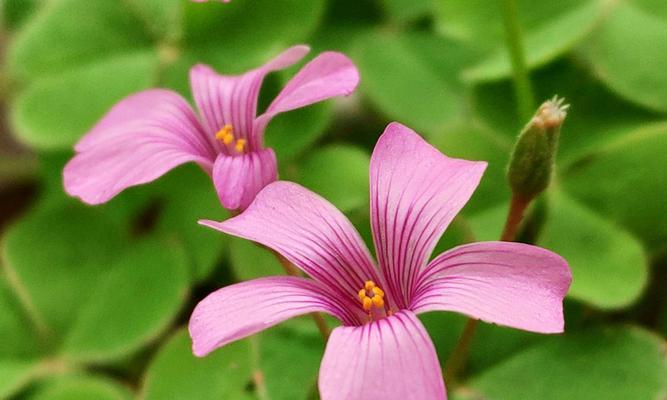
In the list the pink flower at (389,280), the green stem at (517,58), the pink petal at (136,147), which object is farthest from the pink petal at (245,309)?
the green stem at (517,58)

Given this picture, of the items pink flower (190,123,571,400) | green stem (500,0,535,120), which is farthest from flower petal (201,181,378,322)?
green stem (500,0,535,120)

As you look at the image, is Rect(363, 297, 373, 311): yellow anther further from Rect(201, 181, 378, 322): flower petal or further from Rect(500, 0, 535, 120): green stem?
Rect(500, 0, 535, 120): green stem

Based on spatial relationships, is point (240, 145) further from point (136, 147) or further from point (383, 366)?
point (383, 366)

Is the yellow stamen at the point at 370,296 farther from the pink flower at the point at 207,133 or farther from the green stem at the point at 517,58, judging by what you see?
the green stem at the point at 517,58

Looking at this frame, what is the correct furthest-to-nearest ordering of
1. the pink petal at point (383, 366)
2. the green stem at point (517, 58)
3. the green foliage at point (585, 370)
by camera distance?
the green stem at point (517, 58) → the green foliage at point (585, 370) → the pink petal at point (383, 366)

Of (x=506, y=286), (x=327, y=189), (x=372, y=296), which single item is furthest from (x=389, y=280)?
(x=327, y=189)

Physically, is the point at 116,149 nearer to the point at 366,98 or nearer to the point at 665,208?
the point at 366,98
